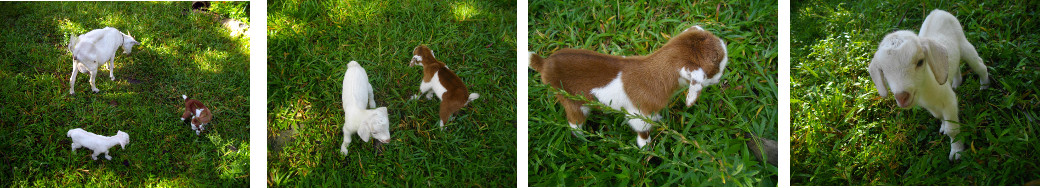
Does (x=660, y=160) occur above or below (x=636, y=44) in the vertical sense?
below

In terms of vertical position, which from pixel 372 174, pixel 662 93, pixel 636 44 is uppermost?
pixel 636 44

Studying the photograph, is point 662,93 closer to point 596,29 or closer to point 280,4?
point 596,29

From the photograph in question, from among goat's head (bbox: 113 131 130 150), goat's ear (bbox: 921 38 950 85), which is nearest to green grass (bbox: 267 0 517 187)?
goat's head (bbox: 113 131 130 150)

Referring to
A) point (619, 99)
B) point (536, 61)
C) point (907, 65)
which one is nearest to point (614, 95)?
point (619, 99)

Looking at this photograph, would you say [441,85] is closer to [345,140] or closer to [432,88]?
[432,88]

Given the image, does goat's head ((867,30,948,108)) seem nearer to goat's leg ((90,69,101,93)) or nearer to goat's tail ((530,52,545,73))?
goat's tail ((530,52,545,73))

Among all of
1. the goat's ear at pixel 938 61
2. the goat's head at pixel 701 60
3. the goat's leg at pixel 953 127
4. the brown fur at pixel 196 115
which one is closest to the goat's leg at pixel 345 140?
the brown fur at pixel 196 115

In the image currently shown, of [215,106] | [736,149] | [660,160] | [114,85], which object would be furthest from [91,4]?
[736,149]
